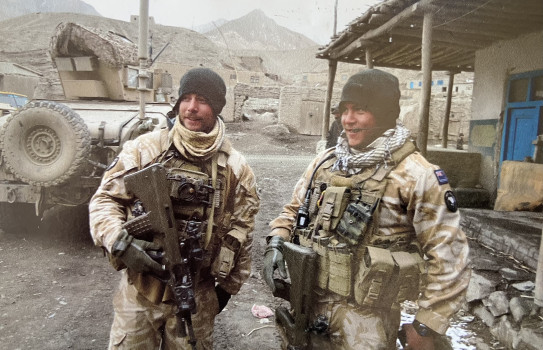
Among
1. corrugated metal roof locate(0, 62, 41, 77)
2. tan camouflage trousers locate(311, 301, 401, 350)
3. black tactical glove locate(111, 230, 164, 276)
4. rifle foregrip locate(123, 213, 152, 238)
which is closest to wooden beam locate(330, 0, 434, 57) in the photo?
tan camouflage trousers locate(311, 301, 401, 350)

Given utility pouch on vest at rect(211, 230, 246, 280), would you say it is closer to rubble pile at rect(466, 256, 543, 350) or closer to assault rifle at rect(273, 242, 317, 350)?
assault rifle at rect(273, 242, 317, 350)

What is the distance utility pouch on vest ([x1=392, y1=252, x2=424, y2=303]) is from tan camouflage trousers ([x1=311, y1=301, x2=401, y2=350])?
3.6 inches

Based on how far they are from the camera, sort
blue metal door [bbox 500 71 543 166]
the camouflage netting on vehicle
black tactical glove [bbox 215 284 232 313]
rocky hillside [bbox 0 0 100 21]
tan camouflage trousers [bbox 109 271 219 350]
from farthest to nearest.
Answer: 1. rocky hillside [bbox 0 0 100 21]
2. blue metal door [bbox 500 71 543 166]
3. the camouflage netting on vehicle
4. black tactical glove [bbox 215 284 232 313]
5. tan camouflage trousers [bbox 109 271 219 350]

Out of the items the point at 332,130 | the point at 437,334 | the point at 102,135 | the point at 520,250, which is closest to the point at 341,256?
the point at 437,334

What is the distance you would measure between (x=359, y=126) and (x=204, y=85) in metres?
0.82

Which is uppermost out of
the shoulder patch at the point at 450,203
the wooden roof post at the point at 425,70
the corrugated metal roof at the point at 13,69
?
the corrugated metal roof at the point at 13,69

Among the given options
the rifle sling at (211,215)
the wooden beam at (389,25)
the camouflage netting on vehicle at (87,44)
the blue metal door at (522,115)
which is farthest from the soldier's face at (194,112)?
the blue metal door at (522,115)

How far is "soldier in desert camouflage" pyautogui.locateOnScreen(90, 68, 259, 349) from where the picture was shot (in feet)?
6.10

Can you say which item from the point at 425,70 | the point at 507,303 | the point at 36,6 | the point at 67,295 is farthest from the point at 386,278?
the point at 36,6

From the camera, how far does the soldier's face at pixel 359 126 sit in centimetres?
191

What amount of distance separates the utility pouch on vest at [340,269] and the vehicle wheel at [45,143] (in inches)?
141

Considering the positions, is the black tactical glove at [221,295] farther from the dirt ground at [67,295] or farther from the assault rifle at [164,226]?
the dirt ground at [67,295]

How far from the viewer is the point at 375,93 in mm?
1876

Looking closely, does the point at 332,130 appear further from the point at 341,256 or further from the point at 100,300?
the point at 341,256
